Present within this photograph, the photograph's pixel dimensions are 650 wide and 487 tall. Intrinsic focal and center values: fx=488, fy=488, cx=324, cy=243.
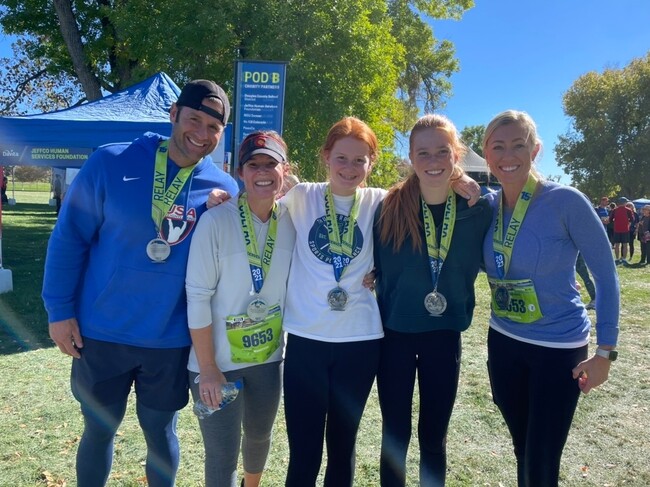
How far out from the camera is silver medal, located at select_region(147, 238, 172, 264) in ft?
7.37

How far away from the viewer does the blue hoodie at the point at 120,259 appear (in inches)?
89.2

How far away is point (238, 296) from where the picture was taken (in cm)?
228

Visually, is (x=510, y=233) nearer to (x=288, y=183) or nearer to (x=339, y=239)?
(x=339, y=239)

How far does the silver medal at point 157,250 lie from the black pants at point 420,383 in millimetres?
1139

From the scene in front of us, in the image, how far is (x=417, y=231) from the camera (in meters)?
2.39

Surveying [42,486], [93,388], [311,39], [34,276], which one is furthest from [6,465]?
[311,39]

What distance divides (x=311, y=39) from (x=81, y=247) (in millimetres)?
10167

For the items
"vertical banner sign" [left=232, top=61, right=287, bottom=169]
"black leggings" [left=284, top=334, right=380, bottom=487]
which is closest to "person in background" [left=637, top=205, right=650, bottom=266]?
"vertical banner sign" [left=232, top=61, right=287, bottom=169]

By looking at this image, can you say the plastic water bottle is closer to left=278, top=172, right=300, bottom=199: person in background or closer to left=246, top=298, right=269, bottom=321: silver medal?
left=246, top=298, right=269, bottom=321: silver medal

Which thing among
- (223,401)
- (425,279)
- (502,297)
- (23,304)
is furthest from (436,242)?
(23,304)

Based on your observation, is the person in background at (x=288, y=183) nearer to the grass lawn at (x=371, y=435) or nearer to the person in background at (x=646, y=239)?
the grass lawn at (x=371, y=435)

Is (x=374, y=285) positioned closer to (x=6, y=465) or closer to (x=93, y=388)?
(x=93, y=388)

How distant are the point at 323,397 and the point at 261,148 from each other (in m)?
1.22

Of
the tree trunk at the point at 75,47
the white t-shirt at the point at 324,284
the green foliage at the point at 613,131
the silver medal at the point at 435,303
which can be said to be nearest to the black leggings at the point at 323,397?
the white t-shirt at the point at 324,284
